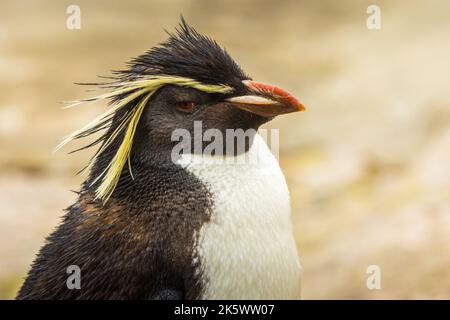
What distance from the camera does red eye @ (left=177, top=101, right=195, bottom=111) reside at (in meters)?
2.93

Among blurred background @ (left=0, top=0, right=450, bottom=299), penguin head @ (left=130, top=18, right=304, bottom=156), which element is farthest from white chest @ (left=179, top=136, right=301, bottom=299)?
blurred background @ (left=0, top=0, right=450, bottom=299)

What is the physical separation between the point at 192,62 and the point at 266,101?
30 centimetres

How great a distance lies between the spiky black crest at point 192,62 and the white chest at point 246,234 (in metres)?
0.29

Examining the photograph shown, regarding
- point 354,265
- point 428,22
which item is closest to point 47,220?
point 354,265

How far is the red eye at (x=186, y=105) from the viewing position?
2932 mm

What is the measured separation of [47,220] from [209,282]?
3858 mm

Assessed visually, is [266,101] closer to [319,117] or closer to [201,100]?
[201,100]

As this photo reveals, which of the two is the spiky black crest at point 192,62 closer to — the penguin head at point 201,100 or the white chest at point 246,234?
the penguin head at point 201,100

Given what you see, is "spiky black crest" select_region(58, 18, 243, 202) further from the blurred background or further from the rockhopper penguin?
the blurred background

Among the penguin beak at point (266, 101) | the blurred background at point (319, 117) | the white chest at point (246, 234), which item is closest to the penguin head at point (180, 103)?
the penguin beak at point (266, 101)

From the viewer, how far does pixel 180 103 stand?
9.62ft

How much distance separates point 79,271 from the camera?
2.84 m

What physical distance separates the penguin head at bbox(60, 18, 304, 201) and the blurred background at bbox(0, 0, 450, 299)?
2.05 meters

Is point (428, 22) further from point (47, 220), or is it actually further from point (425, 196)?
point (47, 220)
